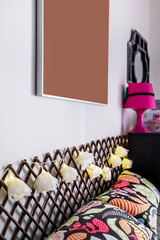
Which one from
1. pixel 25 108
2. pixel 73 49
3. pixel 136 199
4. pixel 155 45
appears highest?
pixel 155 45

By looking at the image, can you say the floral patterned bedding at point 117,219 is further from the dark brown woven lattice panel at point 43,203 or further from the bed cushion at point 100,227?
the dark brown woven lattice panel at point 43,203

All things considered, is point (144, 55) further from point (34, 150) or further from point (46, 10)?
point (34, 150)

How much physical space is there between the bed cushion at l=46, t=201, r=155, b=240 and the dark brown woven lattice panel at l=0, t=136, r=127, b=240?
0.17 meters

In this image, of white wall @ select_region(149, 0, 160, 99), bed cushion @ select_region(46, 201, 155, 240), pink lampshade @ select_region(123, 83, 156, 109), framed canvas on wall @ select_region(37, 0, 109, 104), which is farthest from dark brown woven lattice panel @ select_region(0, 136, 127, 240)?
white wall @ select_region(149, 0, 160, 99)

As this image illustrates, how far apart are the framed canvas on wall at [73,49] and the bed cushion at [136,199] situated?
2.15ft

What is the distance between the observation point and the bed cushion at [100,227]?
835 mm

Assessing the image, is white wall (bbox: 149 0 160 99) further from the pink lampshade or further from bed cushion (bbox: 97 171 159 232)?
bed cushion (bbox: 97 171 159 232)

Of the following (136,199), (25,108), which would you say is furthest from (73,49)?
(136,199)

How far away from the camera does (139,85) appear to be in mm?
1954

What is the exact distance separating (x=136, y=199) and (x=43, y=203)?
0.62 meters

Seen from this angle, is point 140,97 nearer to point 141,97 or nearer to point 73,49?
point 141,97

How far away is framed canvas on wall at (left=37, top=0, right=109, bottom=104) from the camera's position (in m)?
1.02

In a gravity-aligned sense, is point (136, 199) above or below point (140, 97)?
below

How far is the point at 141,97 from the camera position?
192 centimetres
